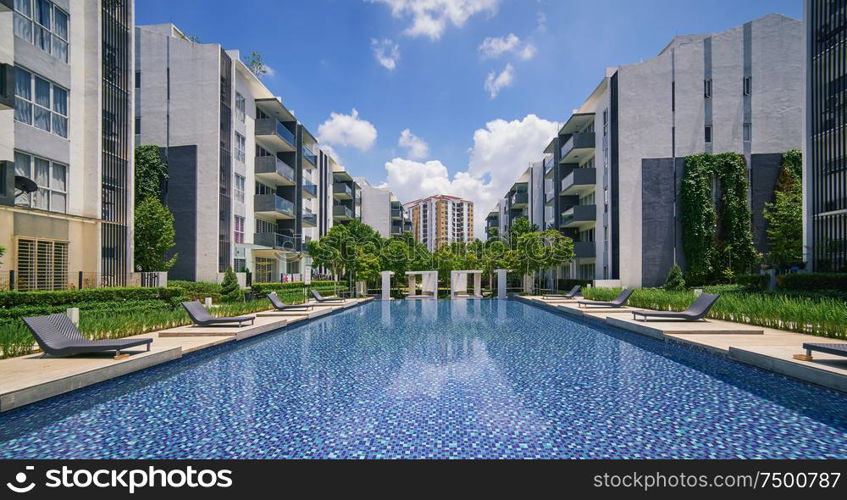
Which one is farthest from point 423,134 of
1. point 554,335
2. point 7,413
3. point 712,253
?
point 7,413

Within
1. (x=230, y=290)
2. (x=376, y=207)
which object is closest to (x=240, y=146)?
(x=230, y=290)

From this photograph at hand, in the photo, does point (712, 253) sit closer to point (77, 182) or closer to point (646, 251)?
point (646, 251)

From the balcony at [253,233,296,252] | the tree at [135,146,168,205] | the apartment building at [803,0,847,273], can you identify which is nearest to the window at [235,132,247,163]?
the tree at [135,146,168,205]

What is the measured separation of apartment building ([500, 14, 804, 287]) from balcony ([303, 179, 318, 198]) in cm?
2347

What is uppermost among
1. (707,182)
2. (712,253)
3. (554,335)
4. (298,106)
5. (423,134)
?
(298,106)

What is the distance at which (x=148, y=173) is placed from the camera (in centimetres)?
2298

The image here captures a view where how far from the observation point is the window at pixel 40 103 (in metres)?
13.8

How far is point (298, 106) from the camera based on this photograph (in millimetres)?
35062

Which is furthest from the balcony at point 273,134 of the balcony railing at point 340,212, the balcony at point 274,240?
the balcony railing at point 340,212

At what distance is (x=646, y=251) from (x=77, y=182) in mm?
29054

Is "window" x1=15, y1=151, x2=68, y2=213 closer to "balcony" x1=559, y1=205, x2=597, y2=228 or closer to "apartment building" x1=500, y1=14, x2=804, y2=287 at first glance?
"apartment building" x1=500, y1=14, x2=804, y2=287

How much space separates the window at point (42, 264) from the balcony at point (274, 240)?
12820 millimetres

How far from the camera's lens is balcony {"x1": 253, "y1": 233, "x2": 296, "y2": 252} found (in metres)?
28.0

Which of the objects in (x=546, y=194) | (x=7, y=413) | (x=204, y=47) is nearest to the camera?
(x=7, y=413)
